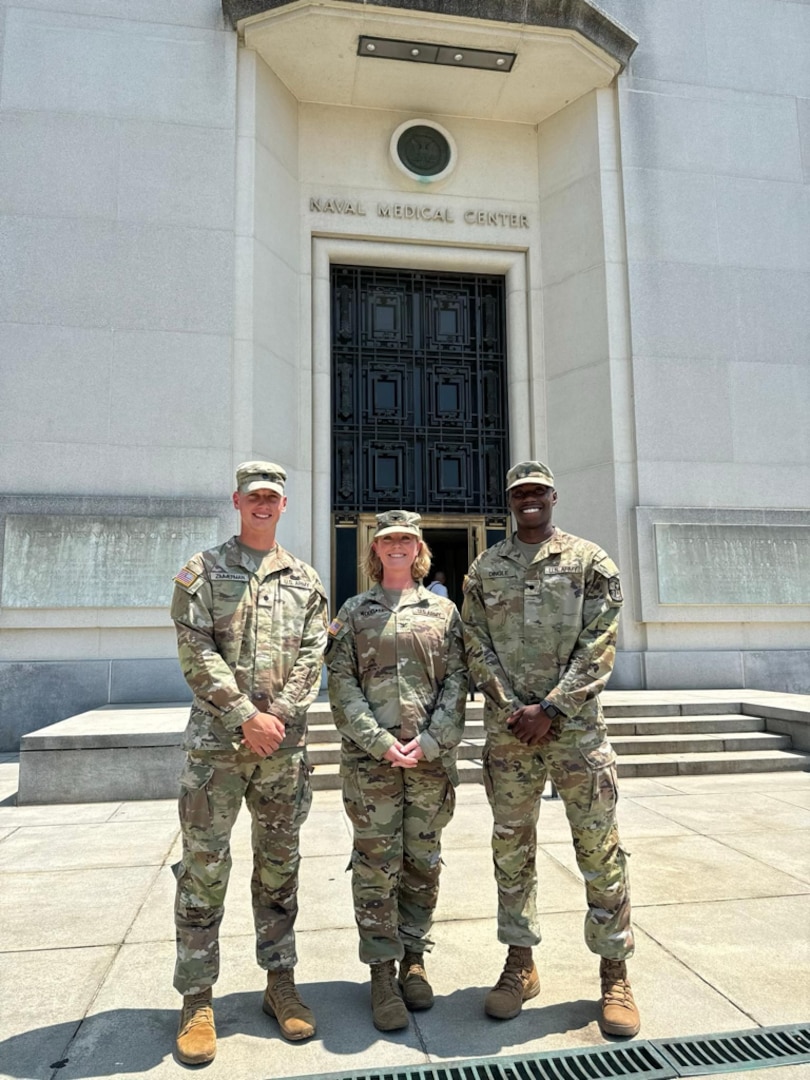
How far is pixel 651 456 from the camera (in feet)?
33.2

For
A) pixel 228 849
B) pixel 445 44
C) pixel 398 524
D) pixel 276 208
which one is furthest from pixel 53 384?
pixel 228 849

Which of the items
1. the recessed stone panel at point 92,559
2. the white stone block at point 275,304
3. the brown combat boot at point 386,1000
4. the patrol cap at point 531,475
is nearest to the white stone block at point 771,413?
the white stone block at point 275,304

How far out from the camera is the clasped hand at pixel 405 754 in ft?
9.34

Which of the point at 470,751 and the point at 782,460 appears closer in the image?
the point at 470,751

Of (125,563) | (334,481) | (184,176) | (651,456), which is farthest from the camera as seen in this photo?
(334,481)

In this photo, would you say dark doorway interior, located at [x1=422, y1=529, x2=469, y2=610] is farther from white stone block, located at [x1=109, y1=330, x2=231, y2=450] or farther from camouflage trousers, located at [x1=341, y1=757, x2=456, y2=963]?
camouflage trousers, located at [x1=341, y1=757, x2=456, y2=963]

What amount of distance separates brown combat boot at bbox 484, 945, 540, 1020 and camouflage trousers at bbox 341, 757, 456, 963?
0.98 feet

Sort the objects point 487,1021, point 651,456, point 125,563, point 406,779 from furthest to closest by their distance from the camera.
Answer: point 651,456 → point 125,563 → point 406,779 → point 487,1021

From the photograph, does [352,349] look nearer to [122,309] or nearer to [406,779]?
[122,309]

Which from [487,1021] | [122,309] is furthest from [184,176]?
[487,1021]

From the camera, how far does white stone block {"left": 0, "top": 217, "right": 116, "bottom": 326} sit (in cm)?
902

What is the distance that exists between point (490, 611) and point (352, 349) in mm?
8603

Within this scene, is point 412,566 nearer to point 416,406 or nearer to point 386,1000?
point 386,1000

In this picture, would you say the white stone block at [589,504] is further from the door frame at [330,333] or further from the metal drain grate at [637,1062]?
the metal drain grate at [637,1062]
